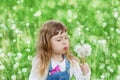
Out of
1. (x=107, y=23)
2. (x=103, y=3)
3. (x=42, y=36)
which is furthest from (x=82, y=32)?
(x=42, y=36)

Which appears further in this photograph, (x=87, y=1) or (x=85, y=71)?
(x=87, y=1)

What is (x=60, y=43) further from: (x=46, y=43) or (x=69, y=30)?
(x=69, y=30)

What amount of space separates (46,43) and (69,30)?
206 centimetres

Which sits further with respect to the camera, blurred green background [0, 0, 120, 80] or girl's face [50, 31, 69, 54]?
blurred green background [0, 0, 120, 80]

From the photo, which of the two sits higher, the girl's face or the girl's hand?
the girl's face

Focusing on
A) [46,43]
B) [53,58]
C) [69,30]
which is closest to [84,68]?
[53,58]

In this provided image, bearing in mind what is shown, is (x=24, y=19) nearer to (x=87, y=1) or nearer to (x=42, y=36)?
(x=87, y=1)

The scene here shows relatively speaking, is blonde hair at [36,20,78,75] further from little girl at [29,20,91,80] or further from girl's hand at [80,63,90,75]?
girl's hand at [80,63,90,75]

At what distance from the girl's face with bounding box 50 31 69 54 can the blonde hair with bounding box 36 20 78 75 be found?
0.10 ft

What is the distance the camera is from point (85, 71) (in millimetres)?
4734

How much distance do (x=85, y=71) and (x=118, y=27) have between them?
7.38 ft

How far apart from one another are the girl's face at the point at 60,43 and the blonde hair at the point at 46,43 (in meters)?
0.03

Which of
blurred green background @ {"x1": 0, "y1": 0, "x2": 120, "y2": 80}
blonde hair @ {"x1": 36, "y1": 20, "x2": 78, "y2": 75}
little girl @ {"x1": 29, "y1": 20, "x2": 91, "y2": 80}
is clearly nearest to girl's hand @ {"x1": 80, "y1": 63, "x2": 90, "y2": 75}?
little girl @ {"x1": 29, "y1": 20, "x2": 91, "y2": 80}

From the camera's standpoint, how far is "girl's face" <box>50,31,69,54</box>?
4652 millimetres
